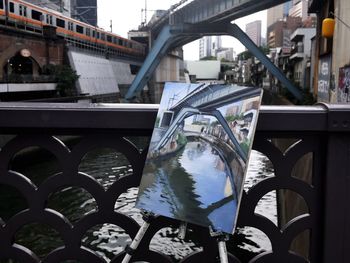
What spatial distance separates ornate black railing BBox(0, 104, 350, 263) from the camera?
2.04m

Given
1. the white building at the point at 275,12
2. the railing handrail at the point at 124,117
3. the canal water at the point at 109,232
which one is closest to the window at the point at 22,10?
the canal water at the point at 109,232

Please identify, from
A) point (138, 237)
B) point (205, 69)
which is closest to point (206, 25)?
point (138, 237)

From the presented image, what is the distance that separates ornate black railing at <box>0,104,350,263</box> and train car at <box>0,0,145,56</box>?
30003 millimetres

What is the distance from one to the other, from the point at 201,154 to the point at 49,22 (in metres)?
37.3

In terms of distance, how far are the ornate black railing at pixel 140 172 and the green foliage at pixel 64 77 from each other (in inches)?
1238

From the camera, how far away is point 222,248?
5.95 feet

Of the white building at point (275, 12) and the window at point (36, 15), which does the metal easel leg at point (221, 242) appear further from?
the white building at point (275, 12)

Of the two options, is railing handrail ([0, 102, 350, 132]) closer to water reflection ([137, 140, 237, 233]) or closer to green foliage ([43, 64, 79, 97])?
water reflection ([137, 140, 237, 233])

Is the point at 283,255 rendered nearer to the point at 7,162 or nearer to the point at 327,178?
the point at 327,178

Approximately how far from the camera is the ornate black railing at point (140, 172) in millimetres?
2045

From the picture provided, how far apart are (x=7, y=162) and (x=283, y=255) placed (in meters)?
1.41

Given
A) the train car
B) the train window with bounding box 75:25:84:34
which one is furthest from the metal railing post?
the train window with bounding box 75:25:84:34

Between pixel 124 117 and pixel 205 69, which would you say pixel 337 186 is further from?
pixel 205 69

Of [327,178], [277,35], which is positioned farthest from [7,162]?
[277,35]
